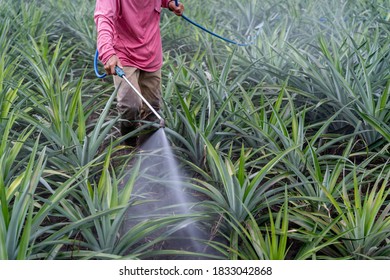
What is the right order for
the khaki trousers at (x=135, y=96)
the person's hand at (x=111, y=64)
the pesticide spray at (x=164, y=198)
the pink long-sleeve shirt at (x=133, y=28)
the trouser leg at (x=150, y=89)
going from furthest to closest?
the trouser leg at (x=150, y=89) → the khaki trousers at (x=135, y=96) → the pink long-sleeve shirt at (x=133, y=28) → the person's hand at (x=111, y=64) → the pesticide spray at (x=164, y=198)

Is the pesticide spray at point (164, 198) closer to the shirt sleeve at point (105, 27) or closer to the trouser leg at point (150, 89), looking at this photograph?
the shirt sleeve at point (105, 27)

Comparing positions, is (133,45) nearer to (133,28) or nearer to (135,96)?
(133,28)

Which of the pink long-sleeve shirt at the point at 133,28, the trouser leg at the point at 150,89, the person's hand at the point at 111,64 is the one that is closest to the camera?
the person's hand at the point at 111,64

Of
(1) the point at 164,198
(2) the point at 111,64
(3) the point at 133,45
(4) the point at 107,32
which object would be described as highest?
(3) the point at 133,45

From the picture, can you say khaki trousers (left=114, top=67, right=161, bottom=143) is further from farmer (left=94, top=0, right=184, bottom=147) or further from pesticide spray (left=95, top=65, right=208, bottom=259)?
pesticide spray (left=95, top=65, right=208, bottom=259)

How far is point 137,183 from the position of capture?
2.49m

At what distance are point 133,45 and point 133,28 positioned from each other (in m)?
0.08

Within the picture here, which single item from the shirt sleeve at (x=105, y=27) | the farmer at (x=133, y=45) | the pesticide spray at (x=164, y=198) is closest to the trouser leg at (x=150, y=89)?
the farmer at (x=133, y=45)

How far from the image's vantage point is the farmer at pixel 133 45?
106 inches

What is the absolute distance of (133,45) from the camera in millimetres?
2848

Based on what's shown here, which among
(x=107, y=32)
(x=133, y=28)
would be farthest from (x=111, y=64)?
(x=133, y=28)

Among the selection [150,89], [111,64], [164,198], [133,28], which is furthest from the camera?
[150,89]

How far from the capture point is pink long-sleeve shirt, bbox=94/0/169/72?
267cm
